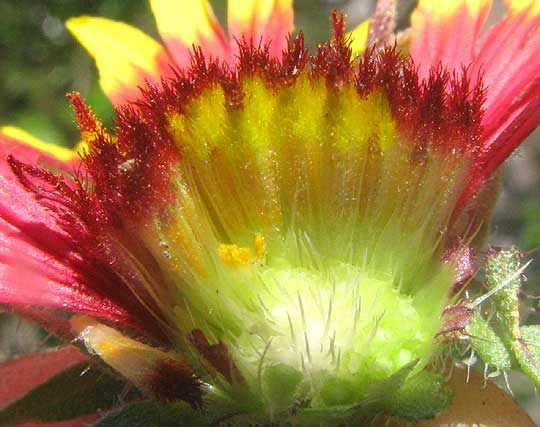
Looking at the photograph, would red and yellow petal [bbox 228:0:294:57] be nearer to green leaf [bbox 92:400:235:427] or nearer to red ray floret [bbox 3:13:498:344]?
red ray floret [bbox 3:13:498:344]

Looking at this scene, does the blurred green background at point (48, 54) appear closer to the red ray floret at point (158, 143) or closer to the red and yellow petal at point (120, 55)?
the red and yellow petal at point (120, 55)

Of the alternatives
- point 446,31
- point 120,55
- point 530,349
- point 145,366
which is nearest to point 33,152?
point 120,55

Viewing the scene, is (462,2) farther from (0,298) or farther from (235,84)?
(0,298)

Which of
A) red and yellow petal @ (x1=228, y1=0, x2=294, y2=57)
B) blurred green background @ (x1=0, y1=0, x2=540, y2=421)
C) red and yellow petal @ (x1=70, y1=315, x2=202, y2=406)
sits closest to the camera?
red and yellow petal @ (x1=70, y1=315, x2=202, y2=406)

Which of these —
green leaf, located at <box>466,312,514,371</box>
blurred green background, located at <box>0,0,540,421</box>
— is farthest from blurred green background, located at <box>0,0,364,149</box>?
green leaf, located at <box>466,312,514,371</box>

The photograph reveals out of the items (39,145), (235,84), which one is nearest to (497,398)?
(235,84)

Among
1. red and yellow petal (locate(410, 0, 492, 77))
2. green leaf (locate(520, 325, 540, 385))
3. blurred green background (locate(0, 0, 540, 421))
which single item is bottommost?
green leaf (locate(520, 325, 540, 385))

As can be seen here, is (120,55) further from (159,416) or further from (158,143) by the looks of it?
(159,416)
